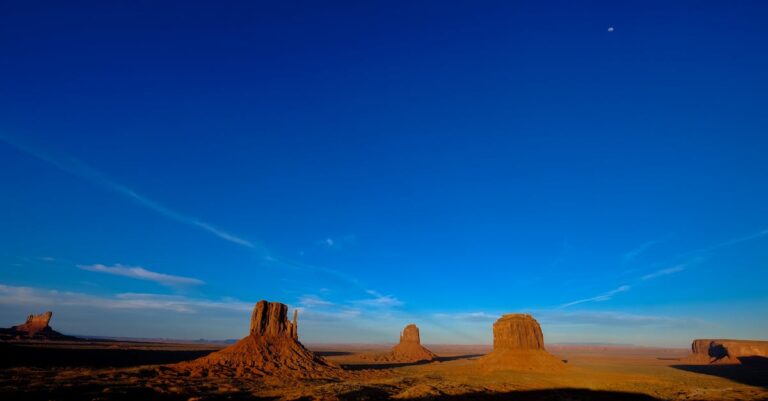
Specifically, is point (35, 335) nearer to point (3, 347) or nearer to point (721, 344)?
point (3, 347)

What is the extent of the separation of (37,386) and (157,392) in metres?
11.1

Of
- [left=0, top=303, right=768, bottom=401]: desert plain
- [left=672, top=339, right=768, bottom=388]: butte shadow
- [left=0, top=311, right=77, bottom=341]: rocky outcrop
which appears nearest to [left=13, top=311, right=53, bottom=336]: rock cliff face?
[left=0, top=311, right=77, bottom=341]: rocky outcrop

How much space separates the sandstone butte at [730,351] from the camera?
357 feet

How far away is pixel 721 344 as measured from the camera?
118 meters

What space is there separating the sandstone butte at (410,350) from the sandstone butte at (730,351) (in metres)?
89.5

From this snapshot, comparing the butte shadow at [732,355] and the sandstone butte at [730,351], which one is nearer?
the butte shadow at [732,355]

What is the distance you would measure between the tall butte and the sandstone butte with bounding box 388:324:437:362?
54.6m

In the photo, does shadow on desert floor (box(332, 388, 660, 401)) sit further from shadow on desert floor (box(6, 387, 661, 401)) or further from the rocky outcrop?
the rocky outcrop

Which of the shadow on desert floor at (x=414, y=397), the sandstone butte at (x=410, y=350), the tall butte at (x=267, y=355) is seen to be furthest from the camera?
the sandstone butte at (x=410, y=350)

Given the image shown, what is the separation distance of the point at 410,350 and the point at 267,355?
73600 millimetres

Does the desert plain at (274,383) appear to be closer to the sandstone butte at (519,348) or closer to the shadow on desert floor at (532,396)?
the shadow on desert floor at (532,396)

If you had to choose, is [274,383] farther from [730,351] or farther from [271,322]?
[730,351]

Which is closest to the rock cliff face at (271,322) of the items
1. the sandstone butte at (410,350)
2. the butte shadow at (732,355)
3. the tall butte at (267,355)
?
the tall butte at (267,355)

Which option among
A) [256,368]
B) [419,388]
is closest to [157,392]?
[256,368]
